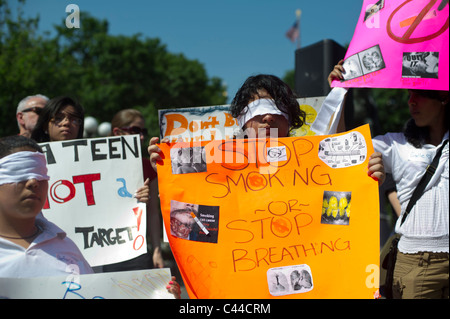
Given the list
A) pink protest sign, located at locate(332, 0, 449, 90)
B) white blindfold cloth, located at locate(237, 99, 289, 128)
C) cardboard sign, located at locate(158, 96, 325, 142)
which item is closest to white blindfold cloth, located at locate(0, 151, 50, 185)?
white blindfold cloth, located at locate(237, 99, 289, 128)

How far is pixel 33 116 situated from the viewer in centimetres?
373

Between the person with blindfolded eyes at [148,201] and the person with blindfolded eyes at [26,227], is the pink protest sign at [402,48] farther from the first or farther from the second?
the person with blindfolded eyes at [26,227]

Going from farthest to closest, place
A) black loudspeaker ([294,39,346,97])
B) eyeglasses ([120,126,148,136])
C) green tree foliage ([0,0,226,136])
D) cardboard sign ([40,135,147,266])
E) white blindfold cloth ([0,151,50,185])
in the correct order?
green tree foliage ([0,0,226,136]), black loudspeaker ([294,39,346,97]), eyeglasses ([120,126,148,136]), cardboard sign ([40,135,147,266]), white blindfold cloth ([0,151,50,185])

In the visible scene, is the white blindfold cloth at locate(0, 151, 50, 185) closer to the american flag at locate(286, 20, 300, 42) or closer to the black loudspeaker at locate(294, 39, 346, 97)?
the black loudspeaker at locate(294, 39, 346, 97)

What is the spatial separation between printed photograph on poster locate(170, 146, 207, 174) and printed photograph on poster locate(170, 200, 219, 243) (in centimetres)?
16

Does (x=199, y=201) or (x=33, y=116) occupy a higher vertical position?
(x=33, y=116)

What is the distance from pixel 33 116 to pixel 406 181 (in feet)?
8.71

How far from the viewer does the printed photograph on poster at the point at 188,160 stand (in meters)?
2.35

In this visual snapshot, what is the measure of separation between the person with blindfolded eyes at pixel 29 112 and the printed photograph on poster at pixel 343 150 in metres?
2.35

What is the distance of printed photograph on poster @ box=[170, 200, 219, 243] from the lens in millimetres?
2232

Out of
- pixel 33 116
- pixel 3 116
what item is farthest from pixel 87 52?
pixel 33 116

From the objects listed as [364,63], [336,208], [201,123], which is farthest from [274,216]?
[201,123]

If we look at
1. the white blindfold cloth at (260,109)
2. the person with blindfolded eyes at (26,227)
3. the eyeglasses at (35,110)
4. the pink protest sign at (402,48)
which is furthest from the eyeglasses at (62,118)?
the pink protest sign at (402,48)
